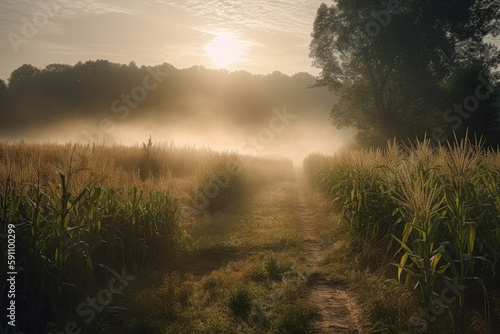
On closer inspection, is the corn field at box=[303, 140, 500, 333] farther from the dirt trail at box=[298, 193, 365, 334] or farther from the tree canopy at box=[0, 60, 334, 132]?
the tree canopy at box=[0, 60, 334, 132]

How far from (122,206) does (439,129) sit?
1067 inches

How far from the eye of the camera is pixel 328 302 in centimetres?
511

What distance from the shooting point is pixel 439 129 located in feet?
86.5

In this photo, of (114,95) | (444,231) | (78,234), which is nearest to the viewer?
(78,234)

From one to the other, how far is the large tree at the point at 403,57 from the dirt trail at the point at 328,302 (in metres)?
22.5

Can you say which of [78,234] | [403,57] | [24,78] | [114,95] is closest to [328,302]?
[78,234]

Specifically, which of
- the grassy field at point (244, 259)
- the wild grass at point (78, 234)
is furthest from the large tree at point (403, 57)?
the wild grass at point (78, 234)

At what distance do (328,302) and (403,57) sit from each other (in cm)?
2462

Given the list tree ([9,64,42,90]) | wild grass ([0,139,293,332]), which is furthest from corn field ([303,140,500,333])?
tree ([9,64,42,90])

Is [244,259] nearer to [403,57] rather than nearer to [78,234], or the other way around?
[78,234]

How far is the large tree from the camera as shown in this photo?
81.7 ft

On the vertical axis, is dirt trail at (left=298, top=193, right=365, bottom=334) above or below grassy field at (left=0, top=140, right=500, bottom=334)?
below

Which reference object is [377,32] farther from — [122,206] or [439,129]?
[122,206]

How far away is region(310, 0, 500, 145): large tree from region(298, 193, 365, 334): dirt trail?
22496 mm
